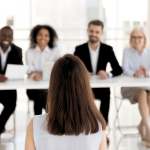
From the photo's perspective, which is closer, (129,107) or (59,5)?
(129,107)

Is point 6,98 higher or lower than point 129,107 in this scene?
higher

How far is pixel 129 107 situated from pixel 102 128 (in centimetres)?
337

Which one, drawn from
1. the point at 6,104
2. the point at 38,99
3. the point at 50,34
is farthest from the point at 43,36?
the point at 6,104

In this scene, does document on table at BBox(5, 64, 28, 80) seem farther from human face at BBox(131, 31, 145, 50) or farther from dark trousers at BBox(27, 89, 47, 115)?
human face at BBox(131, 31, 145, 50)

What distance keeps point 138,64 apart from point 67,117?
2.26m

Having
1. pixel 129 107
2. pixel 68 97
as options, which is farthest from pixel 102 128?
pixel 129 107

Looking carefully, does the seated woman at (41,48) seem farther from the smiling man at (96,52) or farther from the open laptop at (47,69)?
the open laptop at (47,69)

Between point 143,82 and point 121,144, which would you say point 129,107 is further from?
point 143,82

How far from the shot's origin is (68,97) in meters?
1.00

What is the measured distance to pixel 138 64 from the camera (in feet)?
10.2

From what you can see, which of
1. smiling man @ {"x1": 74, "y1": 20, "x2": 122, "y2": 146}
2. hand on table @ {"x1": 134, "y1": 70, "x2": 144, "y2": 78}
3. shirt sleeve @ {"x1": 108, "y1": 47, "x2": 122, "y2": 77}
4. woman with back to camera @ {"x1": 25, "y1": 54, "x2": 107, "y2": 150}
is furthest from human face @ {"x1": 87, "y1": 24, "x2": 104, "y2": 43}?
woman with back to camera @ {"x1": 25, "y1": 54, "x2": 107, "y2": 150}

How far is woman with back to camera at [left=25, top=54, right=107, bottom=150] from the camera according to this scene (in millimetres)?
983

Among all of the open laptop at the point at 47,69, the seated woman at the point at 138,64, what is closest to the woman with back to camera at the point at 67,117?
the open laptop at the point at 47,69

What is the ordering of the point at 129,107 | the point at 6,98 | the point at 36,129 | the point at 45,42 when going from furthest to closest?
1. the point at 129,107
2. the point at 45,42
3. the point at 6,98
4. the point at 36,129
